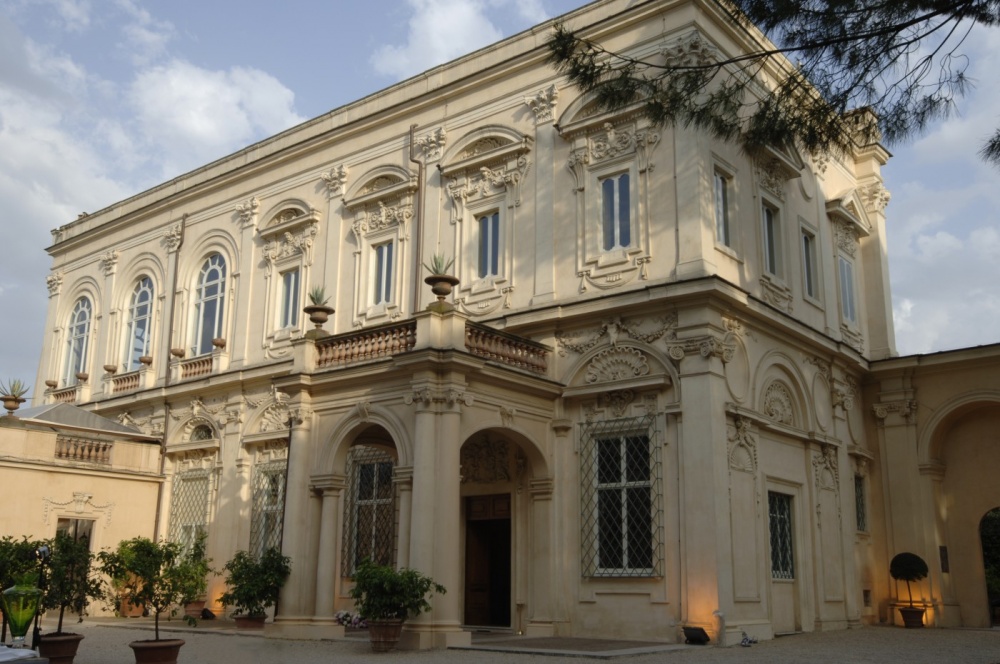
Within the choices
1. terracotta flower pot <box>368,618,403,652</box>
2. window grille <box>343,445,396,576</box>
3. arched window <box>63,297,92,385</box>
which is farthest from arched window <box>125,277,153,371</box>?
terracotta flower pot <box>368,618,403,652</box>

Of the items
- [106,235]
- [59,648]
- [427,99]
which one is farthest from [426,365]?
[106,235]

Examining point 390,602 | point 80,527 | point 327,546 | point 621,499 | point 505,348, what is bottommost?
point 390,602

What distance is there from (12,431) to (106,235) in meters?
8.46

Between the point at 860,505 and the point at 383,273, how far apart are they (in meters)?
10.0

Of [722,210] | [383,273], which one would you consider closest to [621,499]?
[722,210]

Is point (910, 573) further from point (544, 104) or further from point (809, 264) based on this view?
point (544, 104)

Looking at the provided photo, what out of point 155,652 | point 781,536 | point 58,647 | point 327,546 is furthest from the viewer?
point 781,536

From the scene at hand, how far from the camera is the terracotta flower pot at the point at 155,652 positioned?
990 cm

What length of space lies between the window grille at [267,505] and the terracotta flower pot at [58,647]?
9.15 metres

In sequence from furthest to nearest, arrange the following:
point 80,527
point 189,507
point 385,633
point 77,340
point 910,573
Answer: point 77,340, point 189,507, point 80,527, point 910,573, point 385,633

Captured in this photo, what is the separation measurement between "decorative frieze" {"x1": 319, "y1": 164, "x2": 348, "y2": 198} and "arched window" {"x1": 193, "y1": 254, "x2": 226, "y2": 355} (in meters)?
3.89

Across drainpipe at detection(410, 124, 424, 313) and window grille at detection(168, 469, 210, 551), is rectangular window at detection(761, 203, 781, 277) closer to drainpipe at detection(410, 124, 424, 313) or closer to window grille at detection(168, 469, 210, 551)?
drainpipe at detection(410, 124, 424, 313)

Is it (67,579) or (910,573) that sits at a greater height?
(910,573)

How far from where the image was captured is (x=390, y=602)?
12734 mm
